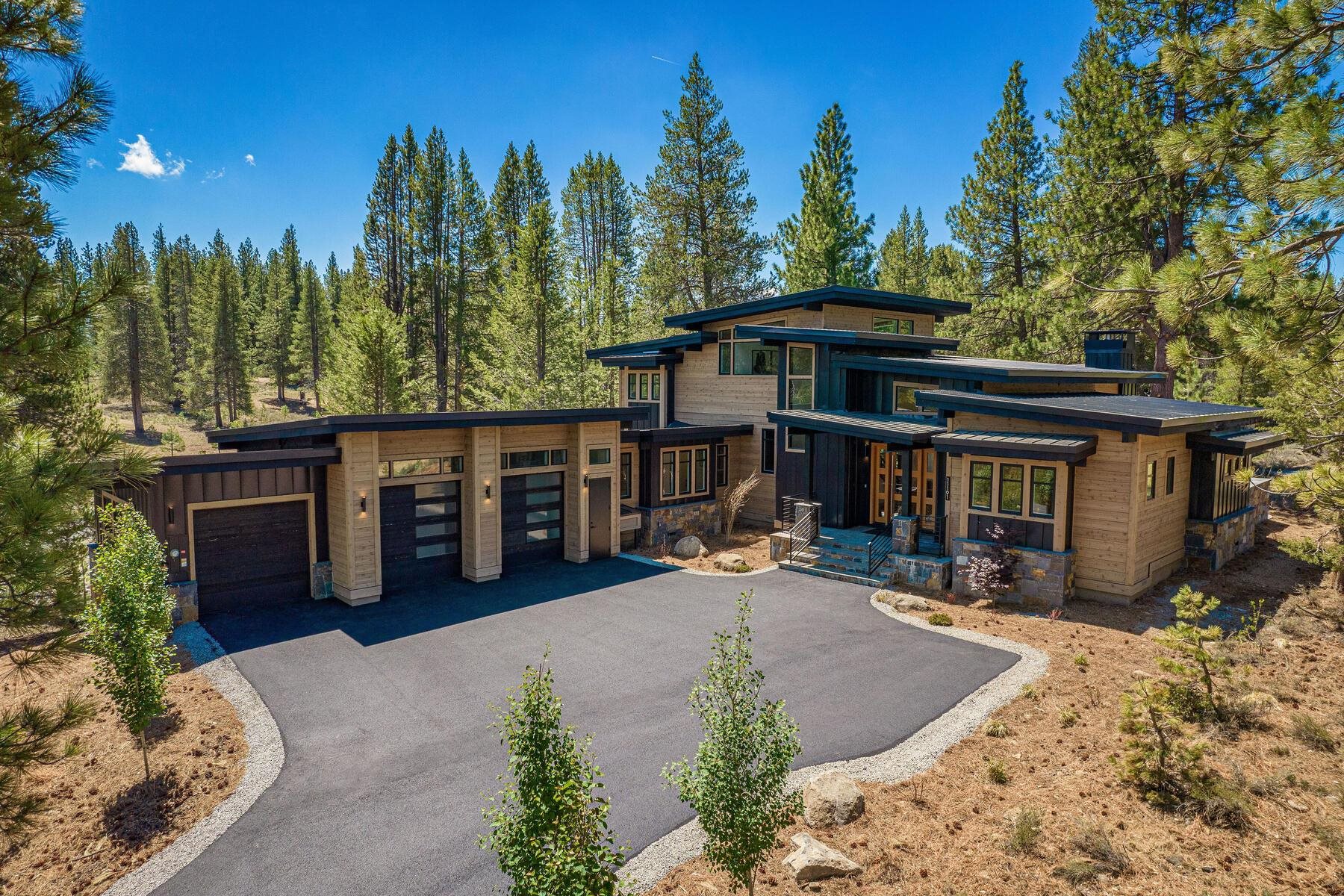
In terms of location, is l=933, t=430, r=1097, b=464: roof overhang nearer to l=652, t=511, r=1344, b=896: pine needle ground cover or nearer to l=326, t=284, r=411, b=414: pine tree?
l=652, t=511, r=1344, b=896: pine needle ground cover

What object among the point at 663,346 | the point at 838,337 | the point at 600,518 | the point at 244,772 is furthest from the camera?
the point at 663,346

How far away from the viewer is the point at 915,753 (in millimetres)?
7957

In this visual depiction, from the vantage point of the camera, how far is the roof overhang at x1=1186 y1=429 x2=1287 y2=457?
49.3 feet

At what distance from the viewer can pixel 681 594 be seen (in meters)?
14.4

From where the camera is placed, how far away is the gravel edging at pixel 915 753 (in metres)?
6.06

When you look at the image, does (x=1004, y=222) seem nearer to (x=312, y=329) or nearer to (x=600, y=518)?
(x=600, y=518)

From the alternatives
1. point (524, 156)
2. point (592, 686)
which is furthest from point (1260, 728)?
point (524, 156)

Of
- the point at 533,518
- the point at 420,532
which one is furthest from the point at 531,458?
the point at 420,532

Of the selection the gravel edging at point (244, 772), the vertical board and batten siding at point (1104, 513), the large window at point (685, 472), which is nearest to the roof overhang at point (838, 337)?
the large window at point (685, 472)

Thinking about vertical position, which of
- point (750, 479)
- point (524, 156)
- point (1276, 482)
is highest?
point (524, 156)

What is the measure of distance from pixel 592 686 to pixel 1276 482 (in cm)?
798

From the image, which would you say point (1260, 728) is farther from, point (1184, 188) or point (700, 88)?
point (700, 88)

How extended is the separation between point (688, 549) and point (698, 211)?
22.2 metres

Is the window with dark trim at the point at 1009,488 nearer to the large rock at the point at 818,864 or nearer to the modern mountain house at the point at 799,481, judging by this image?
the modern mountain house at the point at 799,481
